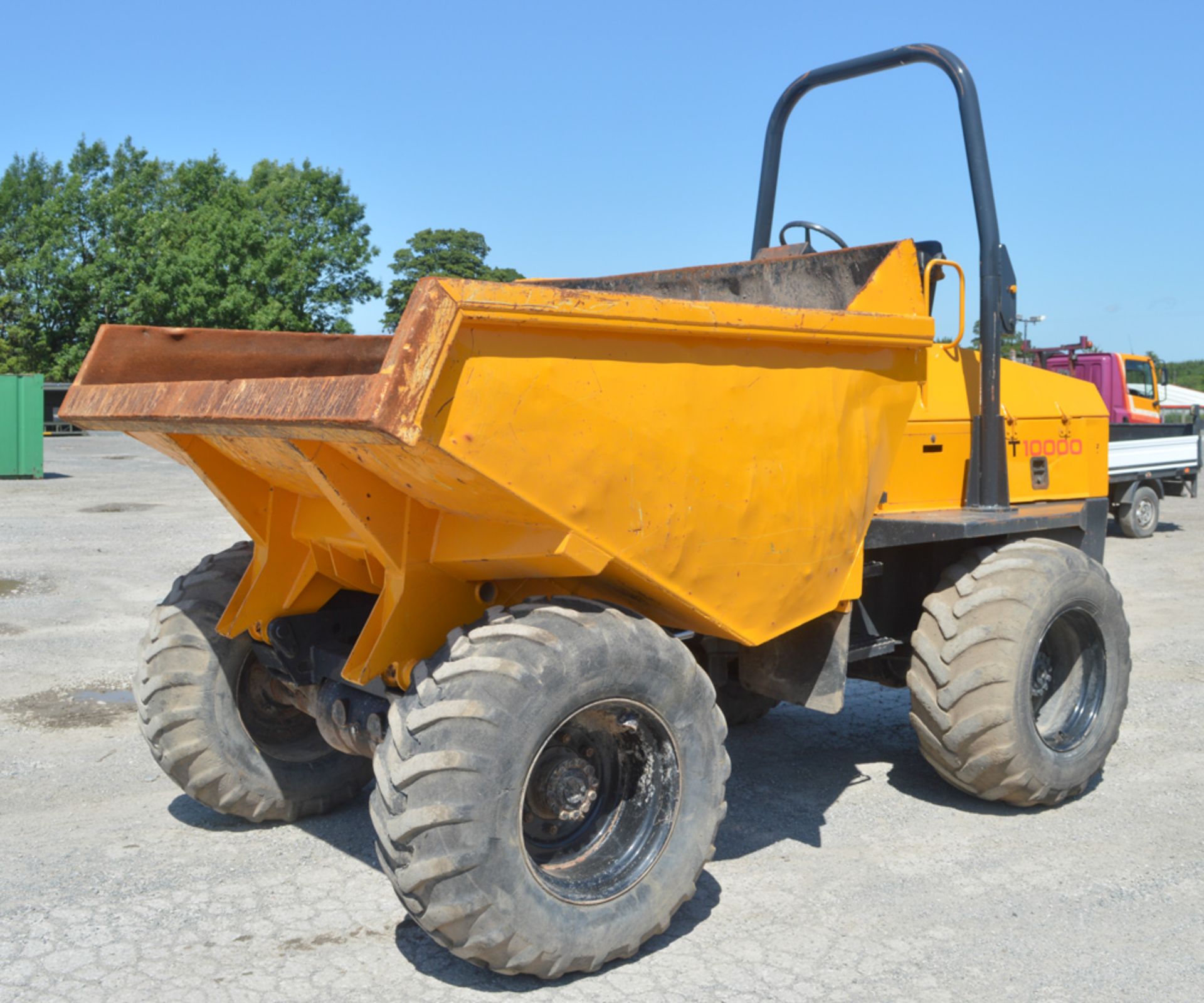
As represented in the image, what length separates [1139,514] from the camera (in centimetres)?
1554

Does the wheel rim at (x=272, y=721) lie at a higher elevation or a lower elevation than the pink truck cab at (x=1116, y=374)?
lower

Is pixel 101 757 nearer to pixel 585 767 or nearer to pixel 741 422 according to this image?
pixel 585 767

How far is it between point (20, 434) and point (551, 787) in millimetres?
20020

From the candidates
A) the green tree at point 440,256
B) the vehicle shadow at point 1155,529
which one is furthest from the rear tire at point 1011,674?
the green tree at point 440,256

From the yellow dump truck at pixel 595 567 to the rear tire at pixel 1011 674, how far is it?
0.05 ft

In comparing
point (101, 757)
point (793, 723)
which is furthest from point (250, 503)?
point (793, 723)

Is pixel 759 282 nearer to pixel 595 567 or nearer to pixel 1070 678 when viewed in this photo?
pixel 1070 678

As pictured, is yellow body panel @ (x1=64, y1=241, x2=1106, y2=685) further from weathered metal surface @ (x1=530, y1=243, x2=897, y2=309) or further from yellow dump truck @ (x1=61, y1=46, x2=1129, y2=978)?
weathered metal surface @ (x1=530, y1=243, x2=897, y2=309)

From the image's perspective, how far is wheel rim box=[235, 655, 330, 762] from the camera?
14.6 ft

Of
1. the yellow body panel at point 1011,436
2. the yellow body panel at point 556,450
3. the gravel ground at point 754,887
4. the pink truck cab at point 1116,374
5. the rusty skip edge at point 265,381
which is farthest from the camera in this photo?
the pink truck cab at point 1116,374

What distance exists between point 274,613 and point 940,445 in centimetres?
276

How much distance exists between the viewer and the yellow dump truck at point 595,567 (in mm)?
3053

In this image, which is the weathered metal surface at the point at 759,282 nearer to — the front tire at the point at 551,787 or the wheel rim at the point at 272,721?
the wheel rim at the point at 272,721

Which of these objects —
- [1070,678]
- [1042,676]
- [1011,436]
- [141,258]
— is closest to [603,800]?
[1042,676]
